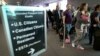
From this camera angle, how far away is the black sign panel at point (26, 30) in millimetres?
1936

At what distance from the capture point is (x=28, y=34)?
219cm

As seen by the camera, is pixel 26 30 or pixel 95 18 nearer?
pixel 26 30

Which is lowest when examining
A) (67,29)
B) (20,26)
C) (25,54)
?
(67,29)

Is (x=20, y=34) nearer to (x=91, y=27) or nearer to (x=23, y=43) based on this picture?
(x=23, y=43)

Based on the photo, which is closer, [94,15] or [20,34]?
[20,34]

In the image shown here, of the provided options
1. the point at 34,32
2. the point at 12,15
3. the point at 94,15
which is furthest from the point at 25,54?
the point at 94,15

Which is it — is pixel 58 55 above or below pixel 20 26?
below

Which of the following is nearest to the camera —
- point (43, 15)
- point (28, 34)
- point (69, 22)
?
point (28, 34)

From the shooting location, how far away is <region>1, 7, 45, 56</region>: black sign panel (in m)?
1.94

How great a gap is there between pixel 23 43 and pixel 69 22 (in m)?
6.65

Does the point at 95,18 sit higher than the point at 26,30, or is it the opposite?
the point at 26,30

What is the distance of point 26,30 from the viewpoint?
2145mm

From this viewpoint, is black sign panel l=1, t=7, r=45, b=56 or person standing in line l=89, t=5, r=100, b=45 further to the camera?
person standing in line l=89, t=5, r=100, b=45

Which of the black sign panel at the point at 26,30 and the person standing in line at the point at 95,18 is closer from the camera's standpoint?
the black sign panel at the point at 26,30
